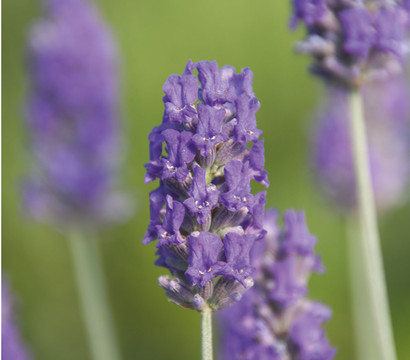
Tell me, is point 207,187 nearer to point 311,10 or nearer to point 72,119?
point 311,10

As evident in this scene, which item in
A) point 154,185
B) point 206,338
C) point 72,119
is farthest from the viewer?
point 154,185

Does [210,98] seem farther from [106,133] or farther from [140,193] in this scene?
[140,193]

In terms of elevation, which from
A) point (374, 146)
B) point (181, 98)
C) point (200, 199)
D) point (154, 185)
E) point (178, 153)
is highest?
point (154, 185)

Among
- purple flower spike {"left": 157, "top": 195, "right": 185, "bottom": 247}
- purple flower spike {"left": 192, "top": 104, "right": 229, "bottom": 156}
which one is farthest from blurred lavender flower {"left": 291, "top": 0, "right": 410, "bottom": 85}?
purple flower spike {"left": 157, "top": 195, "right": 185, "bottom": 247}

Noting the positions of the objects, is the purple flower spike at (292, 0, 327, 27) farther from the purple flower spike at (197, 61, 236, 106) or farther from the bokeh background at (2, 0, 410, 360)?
the bokeh background at (2, 0, 410, 360)

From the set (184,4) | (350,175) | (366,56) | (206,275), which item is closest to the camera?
(206,275)

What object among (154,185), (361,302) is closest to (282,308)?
(361,302)

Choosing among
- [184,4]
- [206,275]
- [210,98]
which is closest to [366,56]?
[210,98]

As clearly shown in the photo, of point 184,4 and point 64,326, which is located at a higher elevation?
point 184,4
